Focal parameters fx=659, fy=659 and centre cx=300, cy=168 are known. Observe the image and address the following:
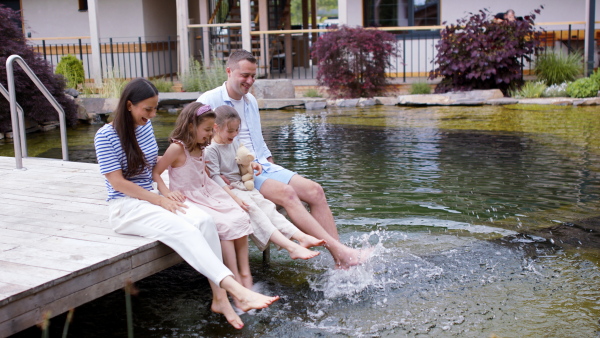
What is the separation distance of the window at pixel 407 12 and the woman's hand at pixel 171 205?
14426 millimetres

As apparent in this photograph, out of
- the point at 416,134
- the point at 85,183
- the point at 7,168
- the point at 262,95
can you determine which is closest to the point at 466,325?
the point at 85,183

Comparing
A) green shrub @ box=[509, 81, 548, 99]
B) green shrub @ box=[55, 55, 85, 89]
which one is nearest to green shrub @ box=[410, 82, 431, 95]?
green shrub @ box=[509, 81, 548, 99]

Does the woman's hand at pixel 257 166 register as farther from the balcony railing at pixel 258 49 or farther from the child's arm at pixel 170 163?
the balcony railing at pixel 258 49

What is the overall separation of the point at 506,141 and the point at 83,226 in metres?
6.93

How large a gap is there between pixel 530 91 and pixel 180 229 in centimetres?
1177

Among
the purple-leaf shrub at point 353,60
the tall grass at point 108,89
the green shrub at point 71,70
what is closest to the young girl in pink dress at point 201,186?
the purple-leaf shrub at point 353,60

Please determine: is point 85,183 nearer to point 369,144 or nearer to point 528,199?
point 528,199

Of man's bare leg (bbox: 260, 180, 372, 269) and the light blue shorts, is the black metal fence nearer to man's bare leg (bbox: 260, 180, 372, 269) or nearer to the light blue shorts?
the light blue shorts

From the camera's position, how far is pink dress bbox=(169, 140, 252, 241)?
13.1 feet

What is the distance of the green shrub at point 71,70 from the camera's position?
1581cm

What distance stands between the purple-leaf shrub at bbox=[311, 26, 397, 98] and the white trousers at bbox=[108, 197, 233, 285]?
11.1 metres

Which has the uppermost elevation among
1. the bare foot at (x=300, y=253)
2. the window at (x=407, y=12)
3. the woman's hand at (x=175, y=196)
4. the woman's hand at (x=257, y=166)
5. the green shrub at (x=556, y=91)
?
the window at (x=407, y=12)

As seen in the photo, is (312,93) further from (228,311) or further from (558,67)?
(228,311)

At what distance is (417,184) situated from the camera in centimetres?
713
